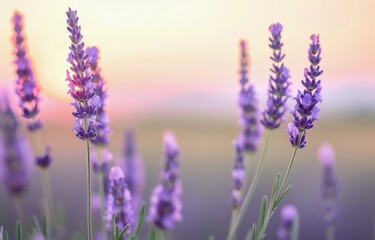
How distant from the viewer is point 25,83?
2.80 m

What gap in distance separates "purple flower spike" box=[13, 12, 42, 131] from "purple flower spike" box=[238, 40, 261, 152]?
109 cm

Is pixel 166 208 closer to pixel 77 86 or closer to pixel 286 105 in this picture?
pixel 286 105

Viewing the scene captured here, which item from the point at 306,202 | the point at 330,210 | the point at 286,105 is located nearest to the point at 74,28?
the point at 286,105

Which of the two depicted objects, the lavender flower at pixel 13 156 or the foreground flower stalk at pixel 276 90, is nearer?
the foreground flower stalk at pixel 276 90

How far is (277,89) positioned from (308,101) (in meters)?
0.42

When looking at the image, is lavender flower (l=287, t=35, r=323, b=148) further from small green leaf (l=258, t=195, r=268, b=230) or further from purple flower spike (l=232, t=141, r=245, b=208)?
purple flower spike (l=232, t=141, r=245, b=208)

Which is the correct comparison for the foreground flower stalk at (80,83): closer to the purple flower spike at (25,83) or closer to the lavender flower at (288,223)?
the purple flower spike at (25,83)

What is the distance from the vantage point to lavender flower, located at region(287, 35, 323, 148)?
2191 millimetres

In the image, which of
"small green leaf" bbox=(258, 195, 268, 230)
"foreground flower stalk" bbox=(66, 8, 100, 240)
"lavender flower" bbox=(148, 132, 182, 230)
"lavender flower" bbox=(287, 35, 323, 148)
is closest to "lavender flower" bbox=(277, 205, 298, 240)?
"lavender flower" bbox=(148, 132, 182, 230)

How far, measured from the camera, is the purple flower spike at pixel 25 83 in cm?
278

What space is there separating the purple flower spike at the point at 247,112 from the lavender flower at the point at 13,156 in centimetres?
152

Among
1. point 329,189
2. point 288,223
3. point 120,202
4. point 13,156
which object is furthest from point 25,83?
point 329,189

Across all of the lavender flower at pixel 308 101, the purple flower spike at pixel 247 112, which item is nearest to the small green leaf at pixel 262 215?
the lavender flower at pixel 308 101

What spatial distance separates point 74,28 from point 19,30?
0.95 meters
